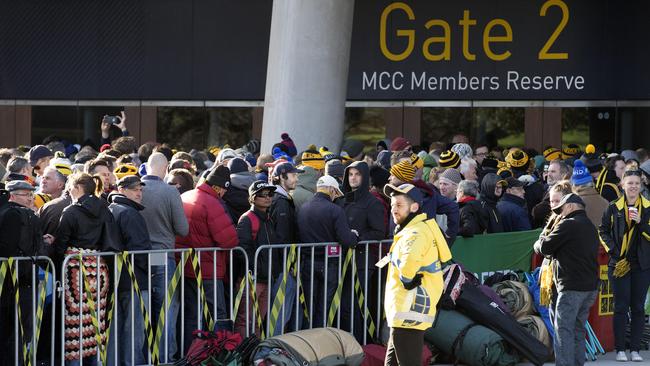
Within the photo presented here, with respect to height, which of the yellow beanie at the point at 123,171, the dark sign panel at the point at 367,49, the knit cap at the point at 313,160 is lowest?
the yellow beanie at the point at 123,171

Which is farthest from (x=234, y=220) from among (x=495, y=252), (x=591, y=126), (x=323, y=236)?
(x=591, y=126)

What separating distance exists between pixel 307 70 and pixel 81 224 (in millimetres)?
10411

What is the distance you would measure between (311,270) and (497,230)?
2747 mm

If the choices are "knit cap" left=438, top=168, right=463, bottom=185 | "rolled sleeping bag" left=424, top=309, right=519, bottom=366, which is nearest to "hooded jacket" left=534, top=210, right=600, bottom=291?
"rolled sleeping bag" left=424, top=309, right=519, bottom=366

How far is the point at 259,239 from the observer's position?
11.5 meters

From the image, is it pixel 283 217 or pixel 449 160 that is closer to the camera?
pixel 283 217

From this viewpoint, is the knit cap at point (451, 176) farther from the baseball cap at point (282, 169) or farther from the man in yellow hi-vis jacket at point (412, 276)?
the man in yellow hi-vis jacket at point (412, 276)

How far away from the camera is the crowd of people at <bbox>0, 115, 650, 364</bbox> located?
10.4 m

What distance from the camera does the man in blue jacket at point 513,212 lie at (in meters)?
13.6

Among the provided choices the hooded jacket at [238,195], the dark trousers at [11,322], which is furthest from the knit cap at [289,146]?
the dark trousers at [11,322]

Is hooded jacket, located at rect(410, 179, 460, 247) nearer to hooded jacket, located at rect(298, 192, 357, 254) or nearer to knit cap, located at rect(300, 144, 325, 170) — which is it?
hooded jacket, located at rect(298, 192, 357, 254)

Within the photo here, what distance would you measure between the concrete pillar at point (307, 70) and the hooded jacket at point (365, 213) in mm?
8316

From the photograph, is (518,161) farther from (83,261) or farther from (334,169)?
(83,261)

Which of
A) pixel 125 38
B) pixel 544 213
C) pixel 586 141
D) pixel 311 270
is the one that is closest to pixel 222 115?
pixel 125 38
